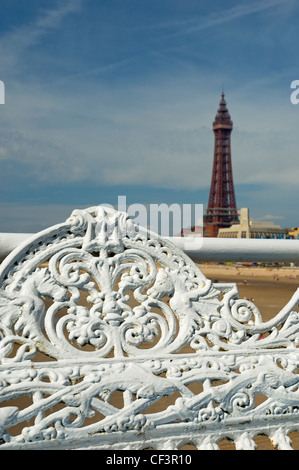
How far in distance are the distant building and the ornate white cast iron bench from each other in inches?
2341

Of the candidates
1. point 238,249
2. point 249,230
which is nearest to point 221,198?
point 249,230

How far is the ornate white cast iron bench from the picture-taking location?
1.51 meters

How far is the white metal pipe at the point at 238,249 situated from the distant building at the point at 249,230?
59.1 meters

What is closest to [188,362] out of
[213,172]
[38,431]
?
[38,431]

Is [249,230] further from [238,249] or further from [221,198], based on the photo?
[238,249]

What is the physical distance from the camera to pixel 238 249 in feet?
6.53

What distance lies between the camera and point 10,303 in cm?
161

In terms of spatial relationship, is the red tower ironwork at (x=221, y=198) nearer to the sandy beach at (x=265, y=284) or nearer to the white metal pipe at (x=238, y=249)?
the sandy beach at (x=265, y=284)

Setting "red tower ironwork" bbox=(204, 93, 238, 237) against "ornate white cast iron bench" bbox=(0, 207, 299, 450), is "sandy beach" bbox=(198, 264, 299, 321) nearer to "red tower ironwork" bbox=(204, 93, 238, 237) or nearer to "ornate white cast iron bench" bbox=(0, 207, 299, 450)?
"red tower ironwork" bbox=(204, 93, 238, 237)

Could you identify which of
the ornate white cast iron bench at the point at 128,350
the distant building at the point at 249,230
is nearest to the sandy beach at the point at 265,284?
the distant building at the point at 249,230

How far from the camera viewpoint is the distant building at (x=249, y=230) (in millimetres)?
62000

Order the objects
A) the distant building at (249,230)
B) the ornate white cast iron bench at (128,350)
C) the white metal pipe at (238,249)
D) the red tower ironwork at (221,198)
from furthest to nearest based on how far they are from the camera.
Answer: the red tower ironwork at (221,198)
the distant building at (249,230)
the white metal pipe at (238,249)
the ornate white cast iron bench at (128,350)

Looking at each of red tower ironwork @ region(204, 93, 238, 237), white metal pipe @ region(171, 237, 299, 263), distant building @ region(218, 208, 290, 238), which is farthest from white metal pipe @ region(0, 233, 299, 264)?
red tower ironwork @ region(204, 93, 238, 237)

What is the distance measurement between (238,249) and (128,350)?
0.65 meters
